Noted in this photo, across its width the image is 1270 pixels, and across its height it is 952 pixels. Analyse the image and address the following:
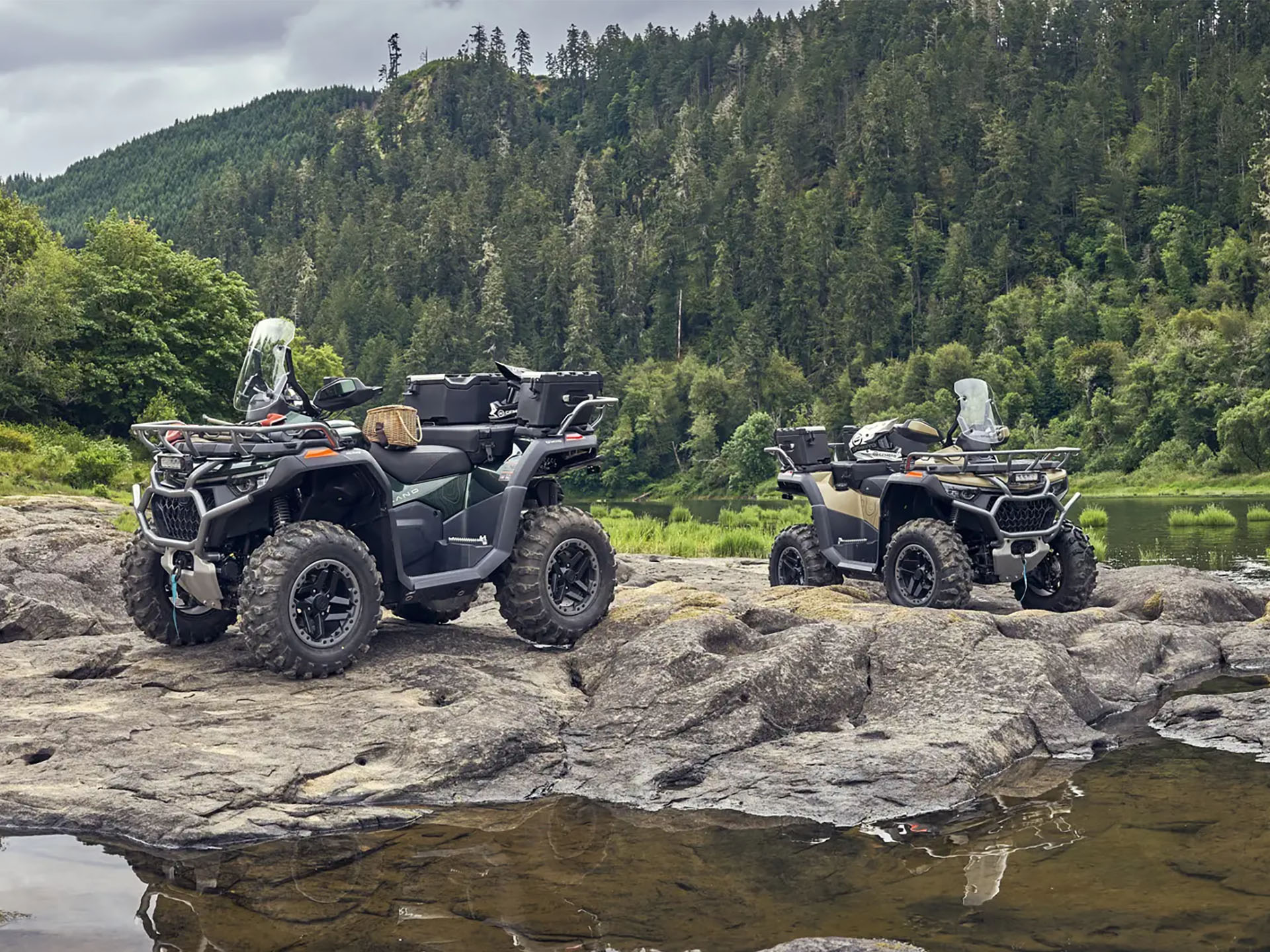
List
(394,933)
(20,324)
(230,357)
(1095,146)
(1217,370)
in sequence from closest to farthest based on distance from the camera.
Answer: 1. (394,933)
2. (20,324)
3. (230,357)
4. (1217,370)
5. (1095,146)

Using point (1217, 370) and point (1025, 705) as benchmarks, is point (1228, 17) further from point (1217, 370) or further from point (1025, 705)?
point (1025, 705)

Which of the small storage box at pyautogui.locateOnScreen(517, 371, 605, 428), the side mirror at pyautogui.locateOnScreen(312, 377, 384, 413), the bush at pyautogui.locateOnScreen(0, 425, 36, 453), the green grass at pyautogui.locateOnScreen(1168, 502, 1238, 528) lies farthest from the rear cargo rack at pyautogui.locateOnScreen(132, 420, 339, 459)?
the bush at pyautogui.locateOnScreen(0, 425, 36, 453)

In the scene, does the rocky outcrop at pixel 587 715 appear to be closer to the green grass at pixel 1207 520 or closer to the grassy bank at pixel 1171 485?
the green grass at pixel 1207 520

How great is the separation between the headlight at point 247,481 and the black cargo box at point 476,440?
5.12ft

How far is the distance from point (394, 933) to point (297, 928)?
1.29 feet

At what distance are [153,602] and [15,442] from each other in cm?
3053

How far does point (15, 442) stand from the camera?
3659 centimetres

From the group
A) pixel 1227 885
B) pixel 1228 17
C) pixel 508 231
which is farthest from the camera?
pixel 508 231

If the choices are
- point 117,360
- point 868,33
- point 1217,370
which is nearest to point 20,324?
point 117,360

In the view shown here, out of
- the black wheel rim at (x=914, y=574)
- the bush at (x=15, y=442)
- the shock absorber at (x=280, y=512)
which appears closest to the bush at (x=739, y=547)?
the black wheel rim at (x=914, y=574)

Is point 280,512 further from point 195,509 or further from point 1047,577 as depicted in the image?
point 1047,577

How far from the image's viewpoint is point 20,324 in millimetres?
43625

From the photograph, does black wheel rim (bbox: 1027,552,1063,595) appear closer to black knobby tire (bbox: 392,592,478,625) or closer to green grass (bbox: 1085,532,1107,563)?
black knobby tire (bbox: 392,592,478,625)

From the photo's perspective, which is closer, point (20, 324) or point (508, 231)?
point (20, 324)
